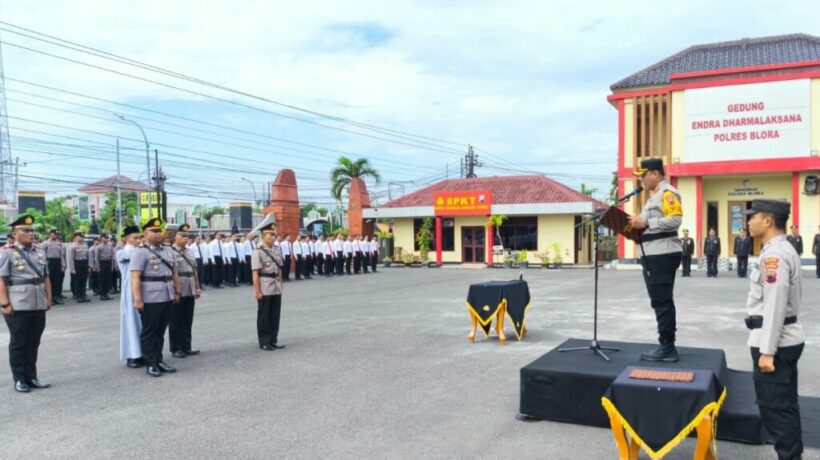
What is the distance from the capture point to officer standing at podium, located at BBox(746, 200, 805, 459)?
3773mm

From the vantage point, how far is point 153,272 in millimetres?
7613

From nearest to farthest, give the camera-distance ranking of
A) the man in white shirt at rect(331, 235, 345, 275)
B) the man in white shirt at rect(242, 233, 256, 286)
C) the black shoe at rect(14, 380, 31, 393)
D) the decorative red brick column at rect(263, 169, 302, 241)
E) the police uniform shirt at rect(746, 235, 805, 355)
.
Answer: the police uniform shirt at rect(746, 235, 805, 355) < the black shoe at rect(14, 380, 31, 393) < the man in white shirt at rect(242, 233, 256, 286) < the man in white shirt at rect(331, 235, 345, 275) < the decorative red brick column at rect(263, 169, 302, 241)

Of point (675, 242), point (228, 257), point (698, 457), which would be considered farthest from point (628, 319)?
point (228, 257)

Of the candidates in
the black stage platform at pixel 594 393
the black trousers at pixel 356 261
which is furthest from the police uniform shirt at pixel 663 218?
the black trousers at pixel 356 261

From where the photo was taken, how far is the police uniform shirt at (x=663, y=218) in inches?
218

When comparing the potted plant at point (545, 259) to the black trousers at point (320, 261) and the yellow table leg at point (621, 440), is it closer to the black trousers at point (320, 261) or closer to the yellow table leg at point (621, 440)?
the black trousers at point (320, 261)

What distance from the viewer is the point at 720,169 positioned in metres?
25.2

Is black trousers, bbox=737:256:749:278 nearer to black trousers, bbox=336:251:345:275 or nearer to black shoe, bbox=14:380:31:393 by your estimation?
black trousers, bbox=336:251:345:275

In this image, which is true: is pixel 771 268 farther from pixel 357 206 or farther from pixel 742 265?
pixel 357 206

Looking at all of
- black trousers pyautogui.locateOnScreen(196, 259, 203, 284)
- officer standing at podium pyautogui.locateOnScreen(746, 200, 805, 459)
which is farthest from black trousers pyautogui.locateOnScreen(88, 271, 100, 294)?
officer standing at podium pyautogui.locateOnScreen(746, 200, 805, 459)

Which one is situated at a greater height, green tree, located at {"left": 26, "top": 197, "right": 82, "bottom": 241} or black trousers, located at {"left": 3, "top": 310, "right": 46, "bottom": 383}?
green tree, located at {"left": 26, "top": 197, "right": 82, "bottom": 241}

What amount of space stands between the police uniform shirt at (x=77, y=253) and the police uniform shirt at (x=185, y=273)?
31.9 ft

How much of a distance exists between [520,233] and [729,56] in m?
12.7

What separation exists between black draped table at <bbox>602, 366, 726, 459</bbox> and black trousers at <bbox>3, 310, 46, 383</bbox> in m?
6.06
